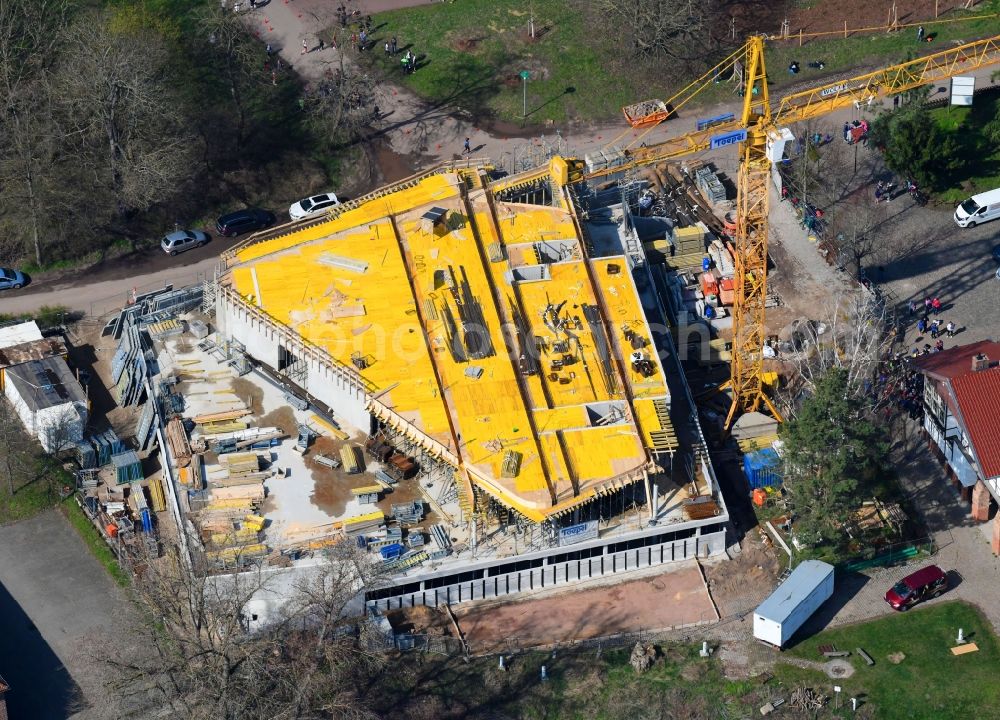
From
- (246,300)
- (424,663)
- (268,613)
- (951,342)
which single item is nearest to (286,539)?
(268,613)

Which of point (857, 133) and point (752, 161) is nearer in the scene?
point (752, 161)

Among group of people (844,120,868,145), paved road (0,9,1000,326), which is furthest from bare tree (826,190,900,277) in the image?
group of people (844,120,868,145)

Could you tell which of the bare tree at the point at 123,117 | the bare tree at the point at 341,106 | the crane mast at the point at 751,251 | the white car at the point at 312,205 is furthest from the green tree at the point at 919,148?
the bare tree at the point at 123,117

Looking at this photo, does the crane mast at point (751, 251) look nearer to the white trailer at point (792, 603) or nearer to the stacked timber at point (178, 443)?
the white trailer at point (792, 603)

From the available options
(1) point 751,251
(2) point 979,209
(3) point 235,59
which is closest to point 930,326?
(2) point 979,209

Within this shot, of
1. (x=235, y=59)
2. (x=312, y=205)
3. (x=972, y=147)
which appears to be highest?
(x=235, y=59)

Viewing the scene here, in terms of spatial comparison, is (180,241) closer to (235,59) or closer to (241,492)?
(235,59)

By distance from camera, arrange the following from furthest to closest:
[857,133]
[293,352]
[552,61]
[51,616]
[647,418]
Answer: [552,61] → [857,133] → [293,352] → [647,418] → [51,616]
